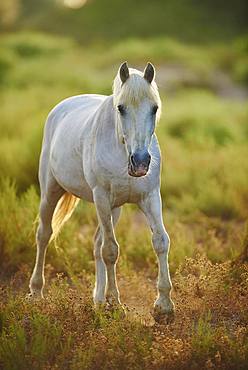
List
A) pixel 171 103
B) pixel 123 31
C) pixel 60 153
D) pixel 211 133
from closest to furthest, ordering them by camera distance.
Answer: pixel 60 153
pixel 211 133
pixel 171 103
pixel 123 31

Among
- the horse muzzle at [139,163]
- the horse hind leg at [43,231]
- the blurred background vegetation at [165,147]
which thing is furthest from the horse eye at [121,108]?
the blurred background vegetation at [165,147]

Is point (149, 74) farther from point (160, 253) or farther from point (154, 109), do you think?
point (160, 253)

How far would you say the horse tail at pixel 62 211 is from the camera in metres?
5.84

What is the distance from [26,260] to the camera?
6.43 meters

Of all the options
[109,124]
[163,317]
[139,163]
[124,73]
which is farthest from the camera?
[109,124]

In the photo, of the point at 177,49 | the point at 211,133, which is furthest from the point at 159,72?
the point at 211,133

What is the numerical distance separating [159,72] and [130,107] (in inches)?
830

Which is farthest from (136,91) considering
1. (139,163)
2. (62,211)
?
(62,211)

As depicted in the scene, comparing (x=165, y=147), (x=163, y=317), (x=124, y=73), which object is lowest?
(x=163, y=317)

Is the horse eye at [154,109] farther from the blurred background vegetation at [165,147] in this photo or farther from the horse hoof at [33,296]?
the blurred background vegetation at [165,147]

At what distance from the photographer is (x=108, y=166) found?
461cm

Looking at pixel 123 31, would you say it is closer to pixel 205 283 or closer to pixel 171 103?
pixel 171 103

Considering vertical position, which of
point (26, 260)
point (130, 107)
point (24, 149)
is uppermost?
point (130, 107)

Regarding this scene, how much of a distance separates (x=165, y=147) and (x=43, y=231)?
580 cm
